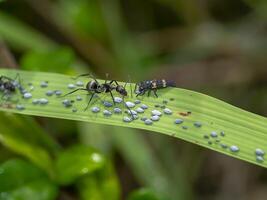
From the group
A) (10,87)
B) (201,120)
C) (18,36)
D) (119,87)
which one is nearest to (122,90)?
(119,87)

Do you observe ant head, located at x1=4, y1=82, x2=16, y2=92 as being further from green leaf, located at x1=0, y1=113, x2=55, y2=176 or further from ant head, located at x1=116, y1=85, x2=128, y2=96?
ant head, located at x1=116, y1=85, x2=128, y2=96

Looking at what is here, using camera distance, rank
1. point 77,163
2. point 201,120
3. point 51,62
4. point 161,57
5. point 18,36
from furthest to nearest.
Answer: point 161,57, point 18,36, point 51,62, point 77,163, point 201,120

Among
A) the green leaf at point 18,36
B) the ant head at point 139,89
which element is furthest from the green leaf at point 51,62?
the green leaf at point 18,36

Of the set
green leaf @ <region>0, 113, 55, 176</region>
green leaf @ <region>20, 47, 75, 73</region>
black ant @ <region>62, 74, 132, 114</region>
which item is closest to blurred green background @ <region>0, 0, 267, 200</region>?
green leaf @ <region>20, 47, 75, 73</region>

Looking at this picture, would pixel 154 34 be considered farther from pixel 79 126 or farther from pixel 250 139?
pixel 250 139

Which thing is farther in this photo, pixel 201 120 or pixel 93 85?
pixel 93 85

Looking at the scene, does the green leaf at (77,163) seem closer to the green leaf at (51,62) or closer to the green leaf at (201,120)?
the green leaf at (201,120)

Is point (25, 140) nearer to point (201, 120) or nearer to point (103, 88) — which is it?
point (103, 88)
